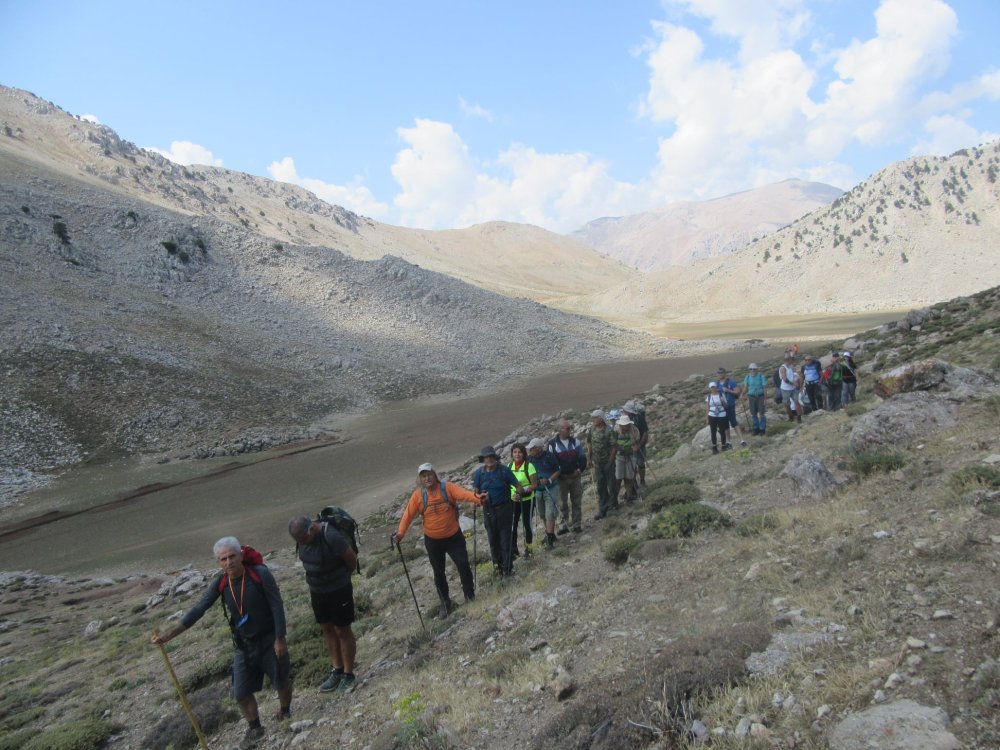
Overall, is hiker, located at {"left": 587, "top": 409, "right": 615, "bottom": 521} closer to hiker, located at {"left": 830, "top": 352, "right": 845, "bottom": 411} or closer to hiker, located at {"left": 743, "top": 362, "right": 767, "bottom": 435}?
hiker, located at {"left": 743, "top": 362, "right": 767, "bottom": 435}

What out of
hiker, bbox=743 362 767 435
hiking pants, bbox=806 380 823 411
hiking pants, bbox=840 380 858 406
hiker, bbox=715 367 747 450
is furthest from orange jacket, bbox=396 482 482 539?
hiking pants, bbox=806 380 823 411

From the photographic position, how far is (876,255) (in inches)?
3438

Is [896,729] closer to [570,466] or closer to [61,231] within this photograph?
[570,466]

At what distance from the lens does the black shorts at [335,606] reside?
21.5 ft

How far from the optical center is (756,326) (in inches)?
3147

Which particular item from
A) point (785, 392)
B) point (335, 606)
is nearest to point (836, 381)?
point (785, 392)

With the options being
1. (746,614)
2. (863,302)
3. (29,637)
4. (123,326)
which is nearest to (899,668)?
(746,614)

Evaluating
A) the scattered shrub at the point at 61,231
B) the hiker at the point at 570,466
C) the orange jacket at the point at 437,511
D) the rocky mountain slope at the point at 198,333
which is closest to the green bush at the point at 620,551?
the orange jacket at the point at 437,511

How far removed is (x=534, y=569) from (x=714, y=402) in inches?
277

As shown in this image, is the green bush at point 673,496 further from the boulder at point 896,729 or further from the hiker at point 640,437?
the boulder at point 896,729

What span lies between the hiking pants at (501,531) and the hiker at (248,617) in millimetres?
3616

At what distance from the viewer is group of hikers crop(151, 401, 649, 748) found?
19.0 feet

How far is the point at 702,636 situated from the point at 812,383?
12.6m

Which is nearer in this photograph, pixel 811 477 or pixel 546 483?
pixel 811 477
